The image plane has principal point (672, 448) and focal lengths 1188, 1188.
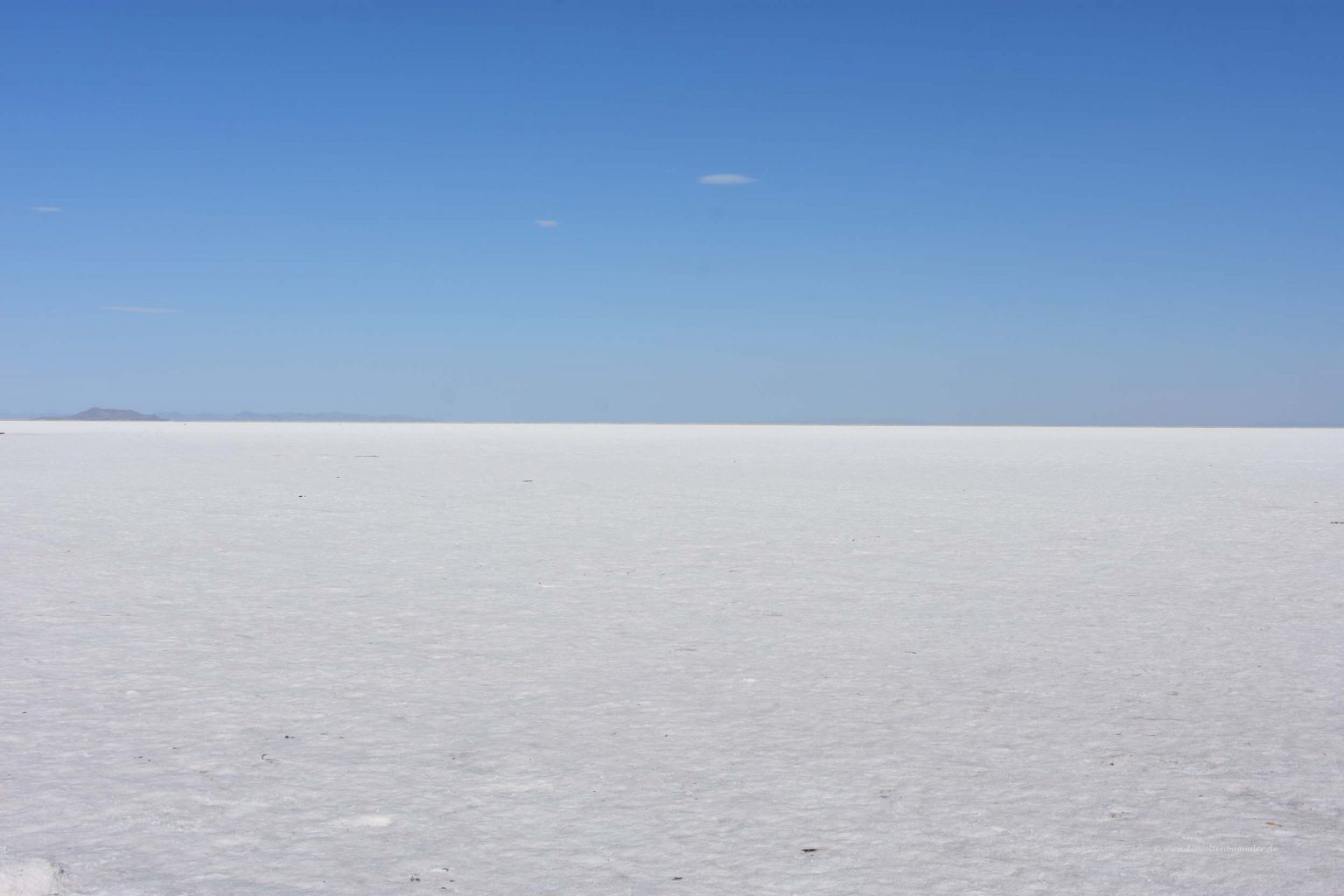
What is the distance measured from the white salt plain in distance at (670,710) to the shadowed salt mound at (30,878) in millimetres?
37

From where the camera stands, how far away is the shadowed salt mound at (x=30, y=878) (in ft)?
8.71

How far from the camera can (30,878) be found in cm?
270

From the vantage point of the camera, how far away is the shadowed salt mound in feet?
8.71

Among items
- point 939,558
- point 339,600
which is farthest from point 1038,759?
point 939,558

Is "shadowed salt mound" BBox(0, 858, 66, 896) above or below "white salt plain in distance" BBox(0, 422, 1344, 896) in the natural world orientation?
below

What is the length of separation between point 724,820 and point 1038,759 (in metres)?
1.14

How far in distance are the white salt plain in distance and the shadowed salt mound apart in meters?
0.04

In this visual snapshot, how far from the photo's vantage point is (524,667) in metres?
4.94

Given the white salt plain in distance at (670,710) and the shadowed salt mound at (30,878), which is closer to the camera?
the shadowed salt mound at (30,878)

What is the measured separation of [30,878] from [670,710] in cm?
213

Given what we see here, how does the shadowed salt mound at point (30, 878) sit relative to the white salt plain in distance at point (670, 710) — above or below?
below

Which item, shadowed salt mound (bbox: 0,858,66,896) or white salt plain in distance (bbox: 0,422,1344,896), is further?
white salt plain in distance (bbox: 0,422,1344,896)

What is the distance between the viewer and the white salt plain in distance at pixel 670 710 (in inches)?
113

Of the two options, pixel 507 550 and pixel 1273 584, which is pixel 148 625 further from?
pixel 1273 584
